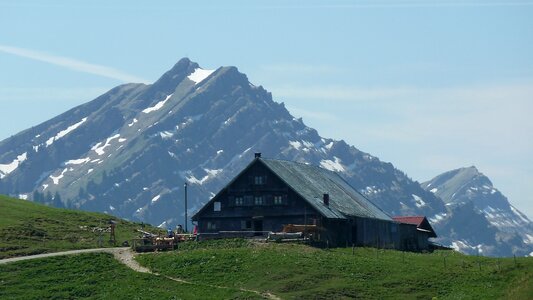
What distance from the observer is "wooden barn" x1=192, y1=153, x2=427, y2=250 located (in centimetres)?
12100

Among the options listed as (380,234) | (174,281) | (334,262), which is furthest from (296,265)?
(380,234)

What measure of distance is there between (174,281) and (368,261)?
1696 centimetres

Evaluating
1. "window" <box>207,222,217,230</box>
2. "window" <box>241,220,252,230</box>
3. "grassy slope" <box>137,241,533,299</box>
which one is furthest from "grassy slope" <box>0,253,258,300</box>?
"window" <box>241,220,252,230</box>

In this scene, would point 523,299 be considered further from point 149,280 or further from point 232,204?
point 232,204

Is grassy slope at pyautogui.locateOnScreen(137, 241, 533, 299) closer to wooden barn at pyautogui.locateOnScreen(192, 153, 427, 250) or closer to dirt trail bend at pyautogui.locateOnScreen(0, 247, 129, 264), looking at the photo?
dirt trail bend at pyautogui.locateOnScreen(0, 247, 129, 264)

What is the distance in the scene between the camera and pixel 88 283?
9669cm

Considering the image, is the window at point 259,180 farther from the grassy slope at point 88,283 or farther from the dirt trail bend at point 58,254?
the grassy slope at point 88,283

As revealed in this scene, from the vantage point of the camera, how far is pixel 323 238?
117250mm

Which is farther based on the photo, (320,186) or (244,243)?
(320,186)

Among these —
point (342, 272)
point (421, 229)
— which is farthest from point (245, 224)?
point (421, 229)

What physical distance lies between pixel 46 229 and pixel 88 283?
3075 centimetres

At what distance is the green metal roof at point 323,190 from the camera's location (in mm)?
122688

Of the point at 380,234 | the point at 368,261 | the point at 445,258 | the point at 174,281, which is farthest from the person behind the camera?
the point at 380,234

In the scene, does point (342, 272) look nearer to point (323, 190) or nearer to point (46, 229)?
point (323, 190)
